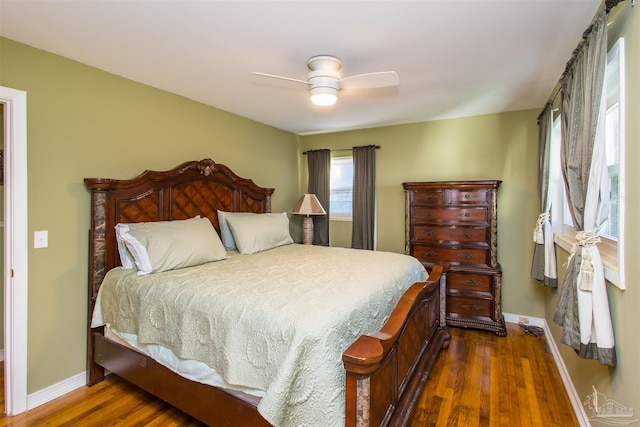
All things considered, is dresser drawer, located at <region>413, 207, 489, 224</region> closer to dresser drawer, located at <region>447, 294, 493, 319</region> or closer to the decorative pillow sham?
dresser drawer, located at <region>447, 294, 493, 319</region>

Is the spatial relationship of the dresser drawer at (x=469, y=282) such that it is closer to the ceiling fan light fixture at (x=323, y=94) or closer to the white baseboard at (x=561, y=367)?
the white baseboard at (x=561, y=367)

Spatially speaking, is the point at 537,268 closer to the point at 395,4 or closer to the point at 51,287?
the point at 395,4

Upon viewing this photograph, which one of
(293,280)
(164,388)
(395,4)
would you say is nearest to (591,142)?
(395,4)

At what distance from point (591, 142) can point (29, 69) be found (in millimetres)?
3352

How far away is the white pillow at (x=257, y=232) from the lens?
10.3 feet

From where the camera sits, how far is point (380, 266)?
2510 mm

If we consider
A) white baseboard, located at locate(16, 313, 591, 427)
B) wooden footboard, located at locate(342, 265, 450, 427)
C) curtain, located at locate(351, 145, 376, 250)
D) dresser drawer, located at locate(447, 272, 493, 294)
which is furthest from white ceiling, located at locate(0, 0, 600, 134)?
white baseboard, located at locate(16, 313, 591, 427)

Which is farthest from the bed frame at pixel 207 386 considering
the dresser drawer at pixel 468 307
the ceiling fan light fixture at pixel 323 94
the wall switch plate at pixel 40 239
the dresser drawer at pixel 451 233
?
the ceiling fan light fixture at pixel 323 94

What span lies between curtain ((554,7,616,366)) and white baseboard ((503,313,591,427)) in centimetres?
73

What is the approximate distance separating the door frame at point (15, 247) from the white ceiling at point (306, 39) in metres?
0.42

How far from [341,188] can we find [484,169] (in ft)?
6.08

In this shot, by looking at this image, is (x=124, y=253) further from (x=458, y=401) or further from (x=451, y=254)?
(x=451, y=254)

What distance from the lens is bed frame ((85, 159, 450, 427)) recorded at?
1411 millimetres

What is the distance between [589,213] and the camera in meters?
1.60
